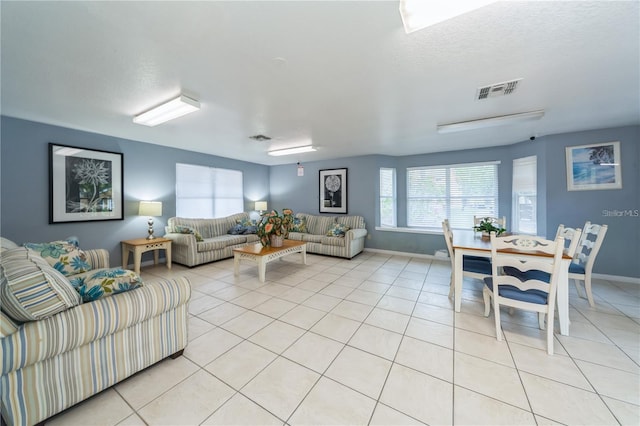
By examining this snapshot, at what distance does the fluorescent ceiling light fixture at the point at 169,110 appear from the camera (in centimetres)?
247

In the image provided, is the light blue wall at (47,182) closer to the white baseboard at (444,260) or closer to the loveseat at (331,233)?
the loveseat at (331,233)

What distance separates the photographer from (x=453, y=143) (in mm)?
4527

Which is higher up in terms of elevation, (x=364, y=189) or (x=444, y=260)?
(x=364, y=189)

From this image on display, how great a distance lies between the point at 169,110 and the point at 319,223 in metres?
3.97

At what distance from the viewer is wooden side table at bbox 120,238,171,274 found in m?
3.76

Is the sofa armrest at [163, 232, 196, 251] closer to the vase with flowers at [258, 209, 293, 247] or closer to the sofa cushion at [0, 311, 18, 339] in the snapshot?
the vase with flowers at [258, 209, 293, 247]

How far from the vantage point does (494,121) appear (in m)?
3.08

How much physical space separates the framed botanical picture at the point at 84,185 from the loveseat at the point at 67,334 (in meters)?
2.39

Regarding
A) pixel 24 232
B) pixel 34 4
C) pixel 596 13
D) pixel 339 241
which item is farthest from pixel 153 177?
pixel 596 13

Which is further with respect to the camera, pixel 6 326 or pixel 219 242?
pixel 219 242

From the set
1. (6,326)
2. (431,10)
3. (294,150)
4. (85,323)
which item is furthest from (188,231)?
(431,10)

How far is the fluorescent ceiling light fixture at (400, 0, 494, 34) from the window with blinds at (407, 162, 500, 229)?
4.53 metres

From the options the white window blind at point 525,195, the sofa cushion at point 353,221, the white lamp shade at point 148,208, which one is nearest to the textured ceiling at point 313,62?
the white window blind at point 525,195

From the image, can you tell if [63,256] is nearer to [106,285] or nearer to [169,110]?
[106,285]
